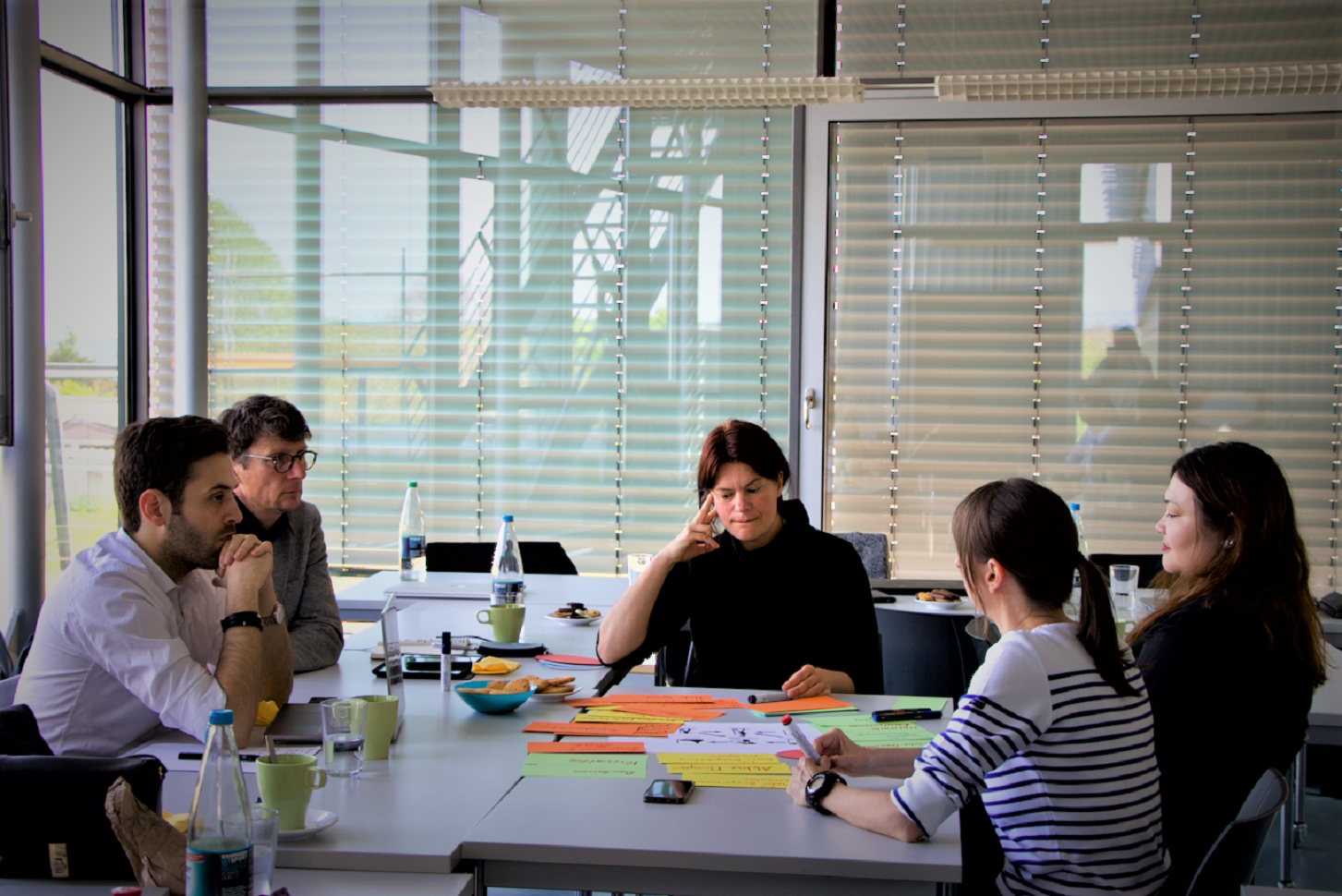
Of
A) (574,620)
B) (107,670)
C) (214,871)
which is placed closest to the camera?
(214,871)

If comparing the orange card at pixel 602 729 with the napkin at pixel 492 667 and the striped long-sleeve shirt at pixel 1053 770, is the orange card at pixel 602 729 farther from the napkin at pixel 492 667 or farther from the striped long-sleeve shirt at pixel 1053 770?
the striped long-sleeve shirt at pixel 1053 770

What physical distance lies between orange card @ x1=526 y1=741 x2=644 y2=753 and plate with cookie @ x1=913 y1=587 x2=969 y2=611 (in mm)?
2098

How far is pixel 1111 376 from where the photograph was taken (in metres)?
5.45

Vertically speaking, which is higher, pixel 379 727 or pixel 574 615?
pixel 379 727

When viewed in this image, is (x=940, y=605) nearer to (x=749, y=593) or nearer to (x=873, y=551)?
(x=873, y=551)

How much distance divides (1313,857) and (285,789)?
3.61 metres

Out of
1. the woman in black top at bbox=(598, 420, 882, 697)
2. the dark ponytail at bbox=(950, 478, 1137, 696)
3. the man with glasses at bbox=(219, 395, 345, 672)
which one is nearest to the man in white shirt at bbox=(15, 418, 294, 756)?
the man with glasses at bbox=(219, 395, 345, 672)

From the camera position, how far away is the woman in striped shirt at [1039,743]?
1633 millimetres

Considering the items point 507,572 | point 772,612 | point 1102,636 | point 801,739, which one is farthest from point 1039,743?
point 507,572

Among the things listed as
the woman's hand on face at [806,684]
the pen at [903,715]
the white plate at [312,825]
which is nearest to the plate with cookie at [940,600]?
the woman's hand on face at [806,684]

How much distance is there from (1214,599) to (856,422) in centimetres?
354

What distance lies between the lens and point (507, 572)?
3926 millimetres

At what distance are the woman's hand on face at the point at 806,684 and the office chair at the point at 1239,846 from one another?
3.07 feet

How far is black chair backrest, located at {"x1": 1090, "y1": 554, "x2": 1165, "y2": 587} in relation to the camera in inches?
185
